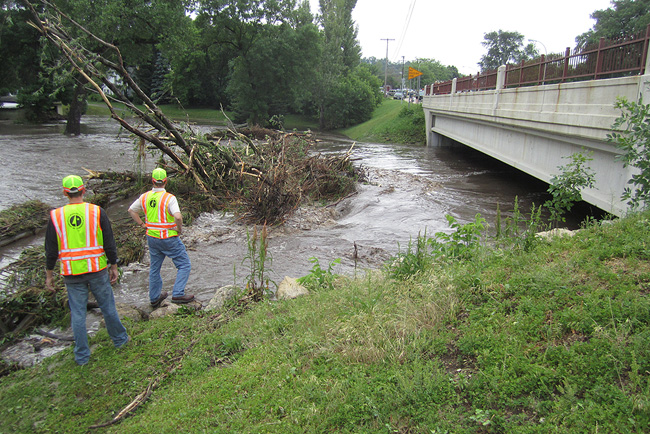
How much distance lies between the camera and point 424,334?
4016 millimetres

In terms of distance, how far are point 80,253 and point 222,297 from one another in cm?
208

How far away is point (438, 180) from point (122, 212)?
42.9 feet

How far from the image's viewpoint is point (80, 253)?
5.02 m

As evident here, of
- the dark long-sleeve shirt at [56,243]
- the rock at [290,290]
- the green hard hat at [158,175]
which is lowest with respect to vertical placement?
the rock at [290,290]

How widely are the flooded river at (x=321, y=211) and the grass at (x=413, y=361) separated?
1653 millimetres

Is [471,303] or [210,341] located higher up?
[471,303]

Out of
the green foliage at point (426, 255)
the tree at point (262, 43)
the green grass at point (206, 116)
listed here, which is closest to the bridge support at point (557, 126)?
the green foliage at point (426, 255)

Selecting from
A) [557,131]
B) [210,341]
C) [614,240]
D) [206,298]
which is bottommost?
[206,298]

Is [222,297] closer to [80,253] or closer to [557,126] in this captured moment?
[80,253]

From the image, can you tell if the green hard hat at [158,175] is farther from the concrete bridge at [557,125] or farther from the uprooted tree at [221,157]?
the concrete bridge at [557,125]

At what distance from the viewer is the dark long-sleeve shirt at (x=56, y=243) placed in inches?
196

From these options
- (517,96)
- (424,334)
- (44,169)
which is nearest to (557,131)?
(517,96)

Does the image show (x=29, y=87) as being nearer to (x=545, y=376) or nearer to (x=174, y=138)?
(x=174, y=138)

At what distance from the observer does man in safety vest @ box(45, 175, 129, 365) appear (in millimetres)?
4973
